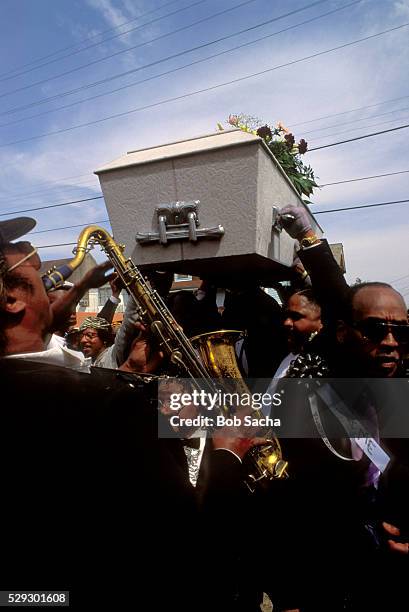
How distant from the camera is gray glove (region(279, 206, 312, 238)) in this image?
2.43m

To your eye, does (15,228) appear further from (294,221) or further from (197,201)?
(294,221)

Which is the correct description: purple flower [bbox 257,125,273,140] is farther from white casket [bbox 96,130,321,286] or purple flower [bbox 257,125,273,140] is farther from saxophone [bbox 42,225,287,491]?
saxophone [bbox 42,225,287,491]

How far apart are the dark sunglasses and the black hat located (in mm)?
1414

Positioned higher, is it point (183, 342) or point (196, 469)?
point (183, 342)

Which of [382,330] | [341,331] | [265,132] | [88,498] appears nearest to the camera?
[88,498]

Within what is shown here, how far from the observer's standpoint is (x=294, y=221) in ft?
8.02

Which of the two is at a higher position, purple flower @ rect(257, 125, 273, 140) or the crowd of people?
purple flower @ rect(257, 125, 273, 140)

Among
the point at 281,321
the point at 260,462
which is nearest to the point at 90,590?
the point at 260,462

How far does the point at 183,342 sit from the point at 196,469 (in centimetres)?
74

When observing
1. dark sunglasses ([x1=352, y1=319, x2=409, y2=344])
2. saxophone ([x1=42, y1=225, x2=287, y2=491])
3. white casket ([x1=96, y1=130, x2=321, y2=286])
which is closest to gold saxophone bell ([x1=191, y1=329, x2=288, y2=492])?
saxophone ([x1=42, y1=225, x2=287, y2=491])

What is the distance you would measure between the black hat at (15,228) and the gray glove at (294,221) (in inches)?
59.1

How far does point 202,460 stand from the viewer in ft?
5.81

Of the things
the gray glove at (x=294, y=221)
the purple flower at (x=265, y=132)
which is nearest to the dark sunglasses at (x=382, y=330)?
the gray glove at (x=294, y=221)

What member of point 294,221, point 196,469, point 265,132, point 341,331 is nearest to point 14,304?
point 196,469
